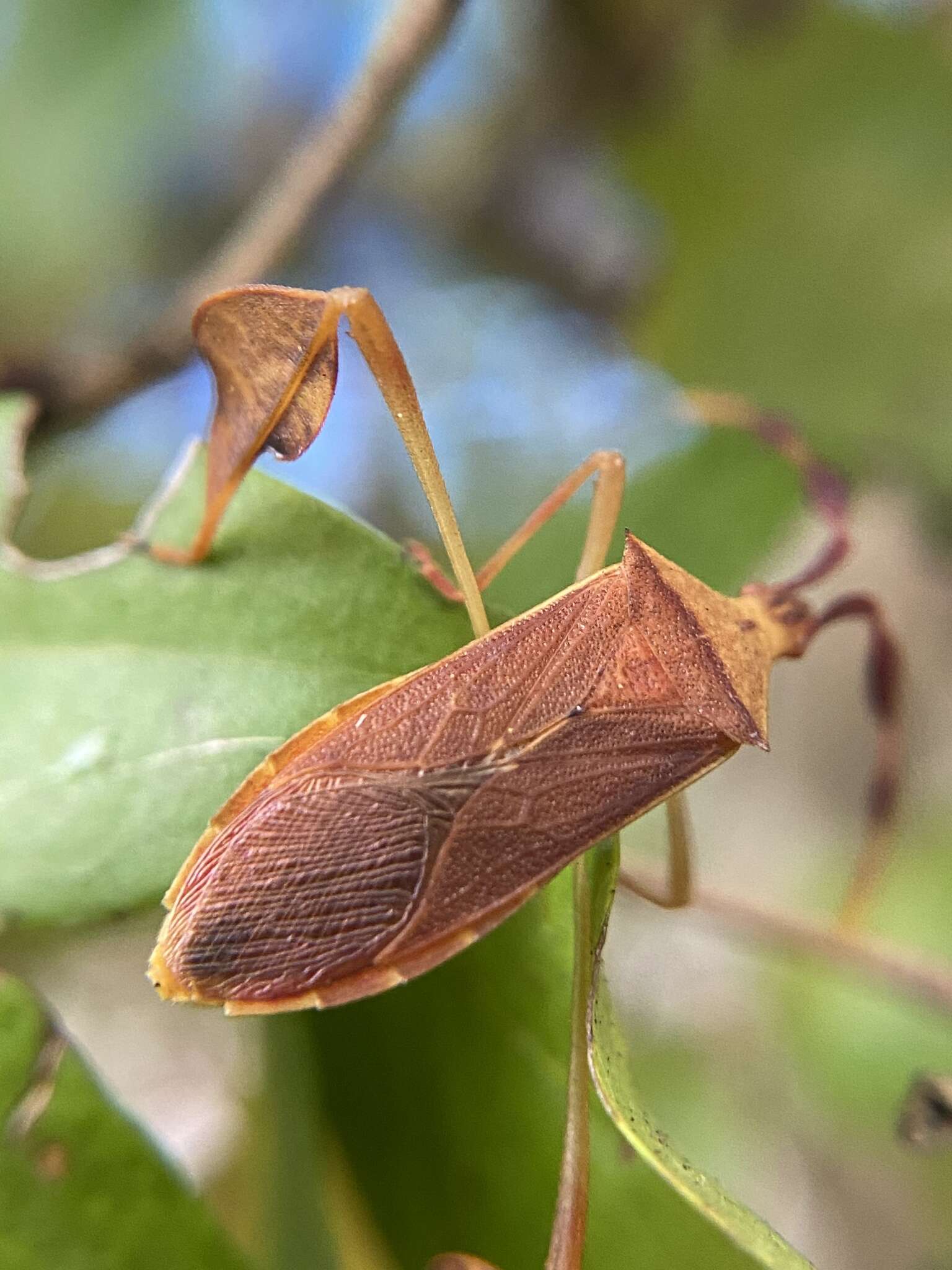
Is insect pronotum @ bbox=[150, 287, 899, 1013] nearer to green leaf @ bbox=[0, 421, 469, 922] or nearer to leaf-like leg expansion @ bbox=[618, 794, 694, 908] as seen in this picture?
green leaf @ bbox=[0, 421, 469, 922]

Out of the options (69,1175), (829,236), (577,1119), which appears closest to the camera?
(577,1119)

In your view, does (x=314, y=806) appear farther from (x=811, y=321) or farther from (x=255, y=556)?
(x=811, y=321)

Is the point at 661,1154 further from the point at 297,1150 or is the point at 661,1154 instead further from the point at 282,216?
the point at 282,216

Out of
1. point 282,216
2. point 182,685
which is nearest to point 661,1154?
point 182,685

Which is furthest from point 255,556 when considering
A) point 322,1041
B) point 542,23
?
point 542,23

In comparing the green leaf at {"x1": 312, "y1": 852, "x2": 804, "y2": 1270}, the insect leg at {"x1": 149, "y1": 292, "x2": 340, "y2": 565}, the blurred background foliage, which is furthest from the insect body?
the blurred background foliage

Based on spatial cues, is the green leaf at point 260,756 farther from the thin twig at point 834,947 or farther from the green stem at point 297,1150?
the thin twig at point 834,947

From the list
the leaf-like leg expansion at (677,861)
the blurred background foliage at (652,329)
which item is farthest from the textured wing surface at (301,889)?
the blurred background foliage at (652,329)

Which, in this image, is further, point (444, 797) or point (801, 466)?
point (801, 466)
